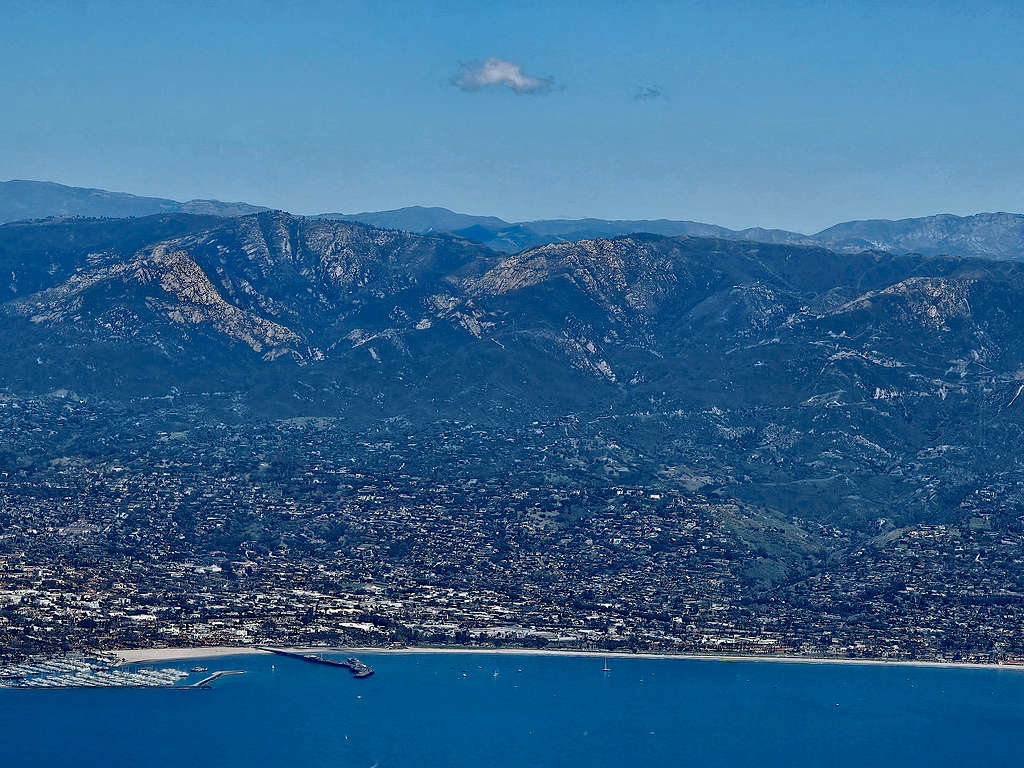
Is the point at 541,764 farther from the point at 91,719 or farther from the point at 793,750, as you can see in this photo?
the point at 91,719

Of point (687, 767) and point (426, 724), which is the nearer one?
point (687, 767)

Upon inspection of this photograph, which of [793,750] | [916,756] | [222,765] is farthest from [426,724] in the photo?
[916,756]

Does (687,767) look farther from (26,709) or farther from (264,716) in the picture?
(26,709)

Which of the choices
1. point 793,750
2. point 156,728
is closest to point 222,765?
point 156,728

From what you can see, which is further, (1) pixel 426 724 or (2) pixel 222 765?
(1) pixel 426 724

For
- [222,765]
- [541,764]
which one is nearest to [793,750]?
[541,764]

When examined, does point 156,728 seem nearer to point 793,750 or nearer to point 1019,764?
point 793,750

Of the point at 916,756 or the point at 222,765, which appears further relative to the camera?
the point at 916,756
